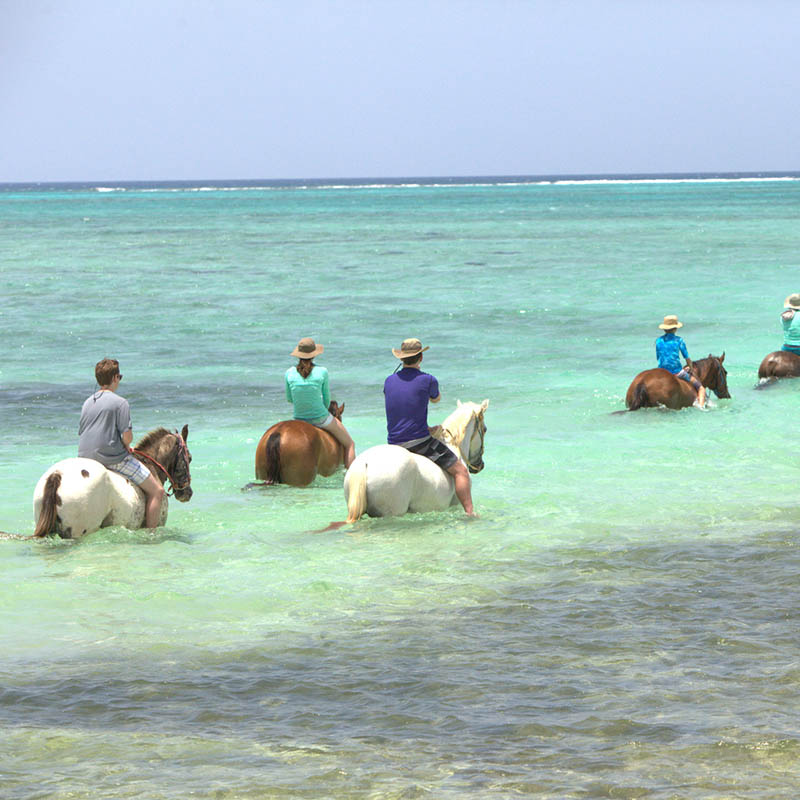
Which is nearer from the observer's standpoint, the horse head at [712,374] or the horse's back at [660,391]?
the horse's back at [660,391]

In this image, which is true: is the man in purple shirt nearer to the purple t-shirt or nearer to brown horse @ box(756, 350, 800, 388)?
the purple t-shirt

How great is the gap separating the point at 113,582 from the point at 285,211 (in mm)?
A: 110178

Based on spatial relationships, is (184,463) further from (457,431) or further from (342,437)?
(457,431)

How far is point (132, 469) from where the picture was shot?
33.0 ft

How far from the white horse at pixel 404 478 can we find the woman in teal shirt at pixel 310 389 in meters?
1.84

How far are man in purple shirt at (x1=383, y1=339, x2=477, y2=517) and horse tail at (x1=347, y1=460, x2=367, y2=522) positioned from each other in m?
0.44

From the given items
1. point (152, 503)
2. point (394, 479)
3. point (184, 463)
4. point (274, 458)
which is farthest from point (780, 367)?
point (152, 503)

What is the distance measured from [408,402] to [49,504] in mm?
3063

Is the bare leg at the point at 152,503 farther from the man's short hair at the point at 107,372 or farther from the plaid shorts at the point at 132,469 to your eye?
the man's short hair at the point at 107,372

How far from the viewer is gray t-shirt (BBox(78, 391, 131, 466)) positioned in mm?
9703

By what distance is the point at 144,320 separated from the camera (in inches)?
1230

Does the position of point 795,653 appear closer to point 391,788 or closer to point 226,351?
point 391,788

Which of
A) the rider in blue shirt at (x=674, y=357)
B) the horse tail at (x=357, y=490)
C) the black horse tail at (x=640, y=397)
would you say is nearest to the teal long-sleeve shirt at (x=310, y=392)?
the horse tail at (x=357, y=490)

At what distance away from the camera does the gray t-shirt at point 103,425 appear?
9.70m
